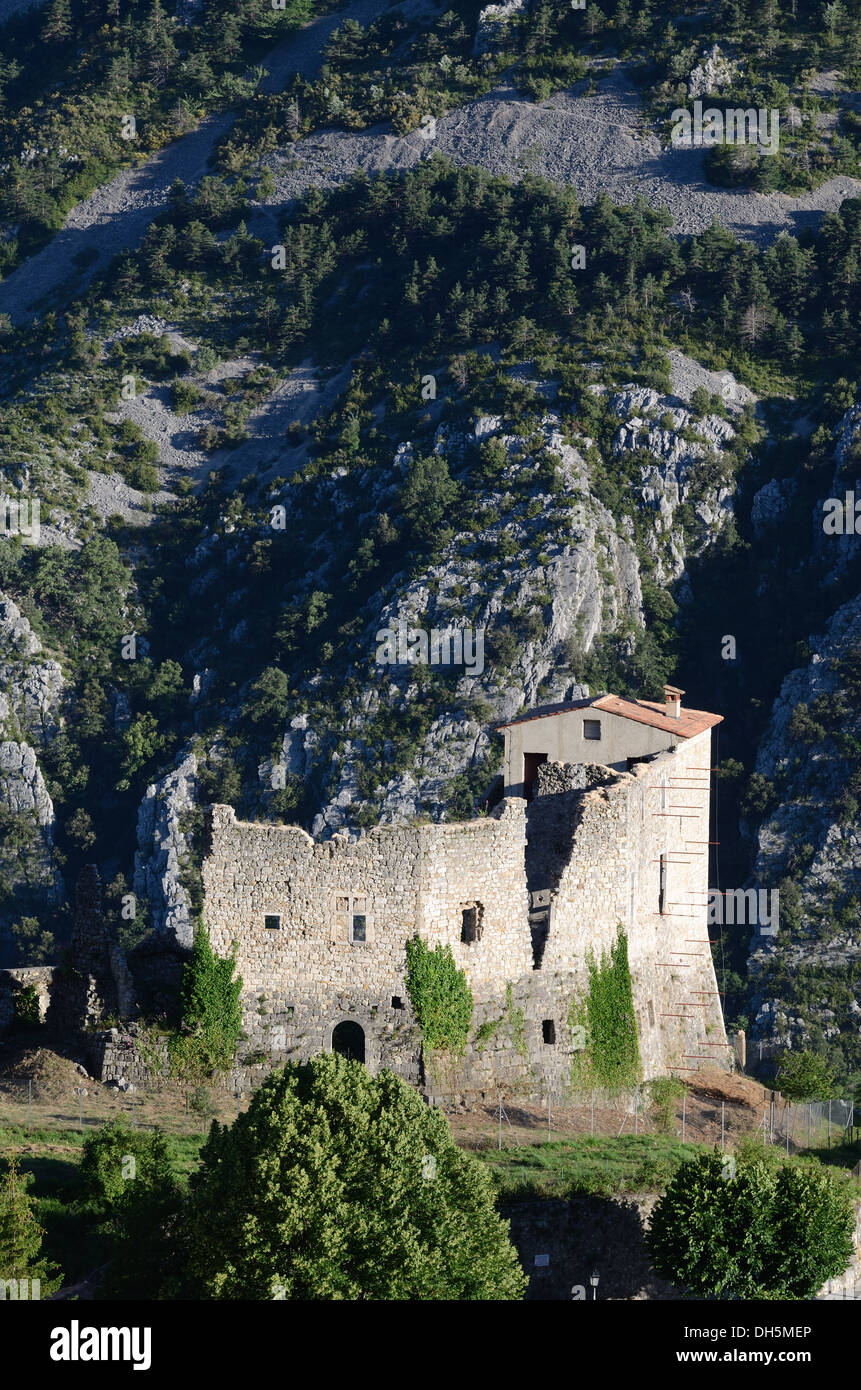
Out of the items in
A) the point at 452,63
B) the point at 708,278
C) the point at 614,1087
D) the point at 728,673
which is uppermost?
the point at 452,63

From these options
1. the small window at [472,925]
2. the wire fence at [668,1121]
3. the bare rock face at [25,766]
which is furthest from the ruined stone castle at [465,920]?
the bare rock face at [25,766]

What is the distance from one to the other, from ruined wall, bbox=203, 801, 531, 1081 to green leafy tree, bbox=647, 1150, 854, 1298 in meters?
8.88

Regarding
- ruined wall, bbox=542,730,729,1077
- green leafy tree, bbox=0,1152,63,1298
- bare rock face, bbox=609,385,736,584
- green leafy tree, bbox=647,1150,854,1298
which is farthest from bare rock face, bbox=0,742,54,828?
green leafy tree, bbox=0,1152,63,1298

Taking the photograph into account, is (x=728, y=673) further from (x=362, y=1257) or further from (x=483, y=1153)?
(x=362, y=1257)

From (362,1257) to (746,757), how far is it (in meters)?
94.9

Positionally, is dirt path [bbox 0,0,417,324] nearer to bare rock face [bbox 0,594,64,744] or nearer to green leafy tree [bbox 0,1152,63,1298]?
bare rock face [bbox 0,594,64,744]

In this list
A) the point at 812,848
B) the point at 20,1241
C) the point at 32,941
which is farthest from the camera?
the point at 32,941

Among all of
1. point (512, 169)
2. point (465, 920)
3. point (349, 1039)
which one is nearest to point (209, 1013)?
point (349, 1039)

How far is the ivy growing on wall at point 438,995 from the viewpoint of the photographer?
54906mm

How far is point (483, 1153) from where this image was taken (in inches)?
2082

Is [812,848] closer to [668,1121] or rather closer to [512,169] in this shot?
[668,1121]

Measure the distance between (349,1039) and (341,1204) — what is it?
11961mm

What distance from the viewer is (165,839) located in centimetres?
13000
